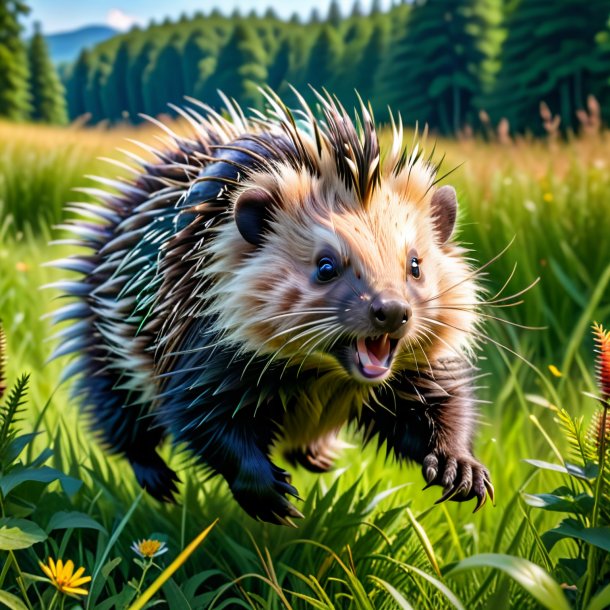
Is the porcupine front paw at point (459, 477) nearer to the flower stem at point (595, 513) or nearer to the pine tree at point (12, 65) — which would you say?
the flower stem at point (595, 513)

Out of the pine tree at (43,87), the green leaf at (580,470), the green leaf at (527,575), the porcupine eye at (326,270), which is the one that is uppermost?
the porcupine eye at (326,270)

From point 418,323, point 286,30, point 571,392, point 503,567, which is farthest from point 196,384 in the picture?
point 286,30

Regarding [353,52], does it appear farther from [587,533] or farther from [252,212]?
[587,533]

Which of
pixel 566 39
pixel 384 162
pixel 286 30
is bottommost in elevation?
pixel 566 39

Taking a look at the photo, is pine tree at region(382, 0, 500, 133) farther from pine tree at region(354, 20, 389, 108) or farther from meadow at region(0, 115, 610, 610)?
meadow at region(0, 115, 610, 610)

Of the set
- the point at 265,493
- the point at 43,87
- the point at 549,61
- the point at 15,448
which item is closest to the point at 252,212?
the point at 265,493

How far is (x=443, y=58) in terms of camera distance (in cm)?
2273

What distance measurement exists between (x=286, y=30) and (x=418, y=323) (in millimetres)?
10684

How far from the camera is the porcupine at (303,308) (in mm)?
2242

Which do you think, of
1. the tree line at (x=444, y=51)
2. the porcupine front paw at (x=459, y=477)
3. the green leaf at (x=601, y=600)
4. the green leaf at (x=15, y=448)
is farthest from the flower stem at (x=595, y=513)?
the tree line at (x=444, y=51)

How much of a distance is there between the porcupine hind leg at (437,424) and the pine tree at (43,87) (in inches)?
959

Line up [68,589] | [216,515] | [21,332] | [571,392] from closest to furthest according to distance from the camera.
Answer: [68,589] < [216,515] < [571,392] < [21,332]

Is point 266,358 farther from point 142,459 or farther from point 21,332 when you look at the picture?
point 21,332

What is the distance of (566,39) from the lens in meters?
19.7
